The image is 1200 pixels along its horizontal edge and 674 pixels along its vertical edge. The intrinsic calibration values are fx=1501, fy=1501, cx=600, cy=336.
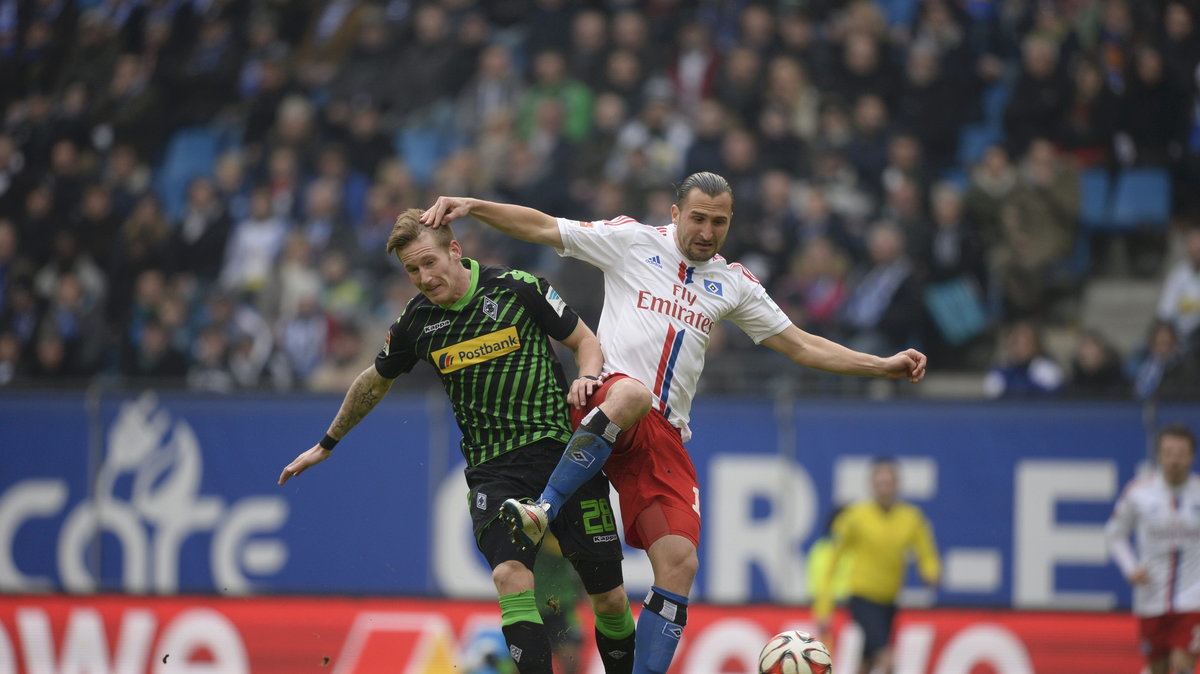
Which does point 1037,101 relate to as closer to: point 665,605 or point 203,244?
point 203,244

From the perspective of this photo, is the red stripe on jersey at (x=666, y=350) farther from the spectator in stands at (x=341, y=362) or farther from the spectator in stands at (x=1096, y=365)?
the spectator in stands at (x=341, y=362)

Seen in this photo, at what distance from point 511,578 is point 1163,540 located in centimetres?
680

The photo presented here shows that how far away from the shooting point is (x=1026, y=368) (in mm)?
13914

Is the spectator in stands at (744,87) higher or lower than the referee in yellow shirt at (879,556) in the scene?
higher

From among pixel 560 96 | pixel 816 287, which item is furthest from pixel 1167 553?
pixel 560 96

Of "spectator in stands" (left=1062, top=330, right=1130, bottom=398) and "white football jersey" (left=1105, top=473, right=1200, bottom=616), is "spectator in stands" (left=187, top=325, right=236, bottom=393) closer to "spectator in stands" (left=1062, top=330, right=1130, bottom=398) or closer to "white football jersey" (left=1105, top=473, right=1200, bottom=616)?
"spectator in stands" (left=1062, top=330, right=1130, bottom=398)

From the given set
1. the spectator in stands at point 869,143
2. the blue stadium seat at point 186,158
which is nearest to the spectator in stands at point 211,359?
the blue stadium seat at point 186,158

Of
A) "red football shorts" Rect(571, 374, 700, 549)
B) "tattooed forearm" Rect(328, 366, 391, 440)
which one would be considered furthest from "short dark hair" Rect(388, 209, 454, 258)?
"red football shorts" Rect(571, 374, 700, 549)

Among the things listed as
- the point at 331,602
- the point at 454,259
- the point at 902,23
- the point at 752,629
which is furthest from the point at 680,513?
the point at 902,23

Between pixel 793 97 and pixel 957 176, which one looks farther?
pixel 793 97

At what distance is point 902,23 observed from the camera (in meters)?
17.2

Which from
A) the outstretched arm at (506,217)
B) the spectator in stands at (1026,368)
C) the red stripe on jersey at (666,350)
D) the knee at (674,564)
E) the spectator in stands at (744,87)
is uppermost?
the spectator in stands at (744,87)

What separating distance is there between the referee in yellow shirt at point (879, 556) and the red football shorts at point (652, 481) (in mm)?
5499

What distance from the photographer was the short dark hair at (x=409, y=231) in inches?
286
